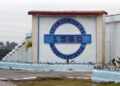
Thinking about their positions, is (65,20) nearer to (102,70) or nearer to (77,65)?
(77,65)

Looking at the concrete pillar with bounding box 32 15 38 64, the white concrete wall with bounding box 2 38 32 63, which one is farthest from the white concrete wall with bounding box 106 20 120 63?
the white concrete wall with bounding box 2 38 32 63

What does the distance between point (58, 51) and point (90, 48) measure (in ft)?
8.98

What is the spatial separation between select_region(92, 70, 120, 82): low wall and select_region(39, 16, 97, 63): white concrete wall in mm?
7768

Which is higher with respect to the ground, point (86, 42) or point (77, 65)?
point (86, 42)

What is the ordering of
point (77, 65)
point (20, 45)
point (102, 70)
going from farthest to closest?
point (20, 45) < point (77, 65) < point (102, 70)

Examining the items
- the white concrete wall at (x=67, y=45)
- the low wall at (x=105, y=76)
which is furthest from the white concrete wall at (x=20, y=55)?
the low wall at (x=105, y=76)

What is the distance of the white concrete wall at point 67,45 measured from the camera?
22.2m

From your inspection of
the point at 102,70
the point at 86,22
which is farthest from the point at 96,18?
the point at 102,70

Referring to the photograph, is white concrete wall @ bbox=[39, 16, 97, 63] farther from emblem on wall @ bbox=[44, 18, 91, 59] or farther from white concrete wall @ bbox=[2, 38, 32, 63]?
white concrete wall @ bbox=[2, 38, 32, 63]

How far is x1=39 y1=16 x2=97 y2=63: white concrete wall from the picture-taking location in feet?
73.0

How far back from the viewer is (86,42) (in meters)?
22.2

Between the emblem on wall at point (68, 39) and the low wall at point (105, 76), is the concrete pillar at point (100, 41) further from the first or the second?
the low wall at point (105, 76)

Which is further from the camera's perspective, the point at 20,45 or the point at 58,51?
the point at 20,45

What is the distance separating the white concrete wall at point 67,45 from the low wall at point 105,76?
7768 mm
